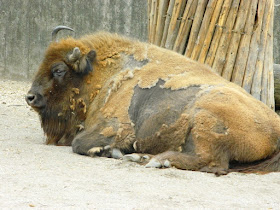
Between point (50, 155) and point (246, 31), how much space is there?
309cm

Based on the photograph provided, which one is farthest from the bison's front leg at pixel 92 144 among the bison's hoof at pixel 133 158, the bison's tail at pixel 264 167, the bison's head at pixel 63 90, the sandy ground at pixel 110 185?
the bison's tail at pixel 264 167

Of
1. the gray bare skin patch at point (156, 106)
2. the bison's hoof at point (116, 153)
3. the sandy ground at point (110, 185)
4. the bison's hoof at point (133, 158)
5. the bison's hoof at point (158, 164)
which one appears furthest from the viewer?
the bison's hoof at point (116, 153)

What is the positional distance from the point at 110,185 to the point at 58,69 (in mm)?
2396

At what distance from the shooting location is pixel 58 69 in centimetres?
645

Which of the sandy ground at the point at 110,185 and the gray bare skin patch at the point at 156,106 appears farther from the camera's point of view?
the gray bare skin patch at the point at 156,106

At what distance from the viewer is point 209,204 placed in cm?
398

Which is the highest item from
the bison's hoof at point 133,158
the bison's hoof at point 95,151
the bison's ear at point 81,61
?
the bison's ear at point 81,61

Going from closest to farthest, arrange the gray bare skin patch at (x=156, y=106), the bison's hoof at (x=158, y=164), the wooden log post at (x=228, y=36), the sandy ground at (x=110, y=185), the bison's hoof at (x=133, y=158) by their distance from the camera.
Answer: the sandy ground at (x=110, y=185) < the bison's hoof at (x=158, y=164) < the bison's hoof at (x=133, y=158) < the gray bare skin patch at (x=156, y=106) < the wooden log post at (x=228, y=36)

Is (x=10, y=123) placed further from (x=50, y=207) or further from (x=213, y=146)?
(x=50, y=207)

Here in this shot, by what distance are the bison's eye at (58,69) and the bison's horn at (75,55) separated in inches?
5.3

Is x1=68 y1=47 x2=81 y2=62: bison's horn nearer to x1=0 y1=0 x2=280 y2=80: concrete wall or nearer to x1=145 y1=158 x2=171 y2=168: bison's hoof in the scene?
x1=145 y1=158 x2=171 y2=168: bison's hoof

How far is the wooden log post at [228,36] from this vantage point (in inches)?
281

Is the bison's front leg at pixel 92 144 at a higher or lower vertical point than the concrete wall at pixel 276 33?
lower

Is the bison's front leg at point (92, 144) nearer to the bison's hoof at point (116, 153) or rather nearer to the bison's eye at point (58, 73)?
the bison's hoof at point (116, 153)
